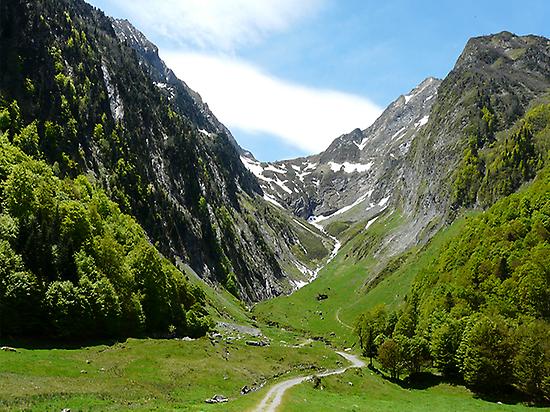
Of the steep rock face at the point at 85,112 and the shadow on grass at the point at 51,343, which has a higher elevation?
the steep rock face at the point at 85,112

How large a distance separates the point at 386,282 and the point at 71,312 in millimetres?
149154

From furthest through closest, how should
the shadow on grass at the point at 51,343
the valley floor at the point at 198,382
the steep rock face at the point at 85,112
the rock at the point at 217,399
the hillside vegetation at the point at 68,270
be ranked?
1. the steep rock face at the point at 85,112
2. the hillside vegetation at the point at 68,270
3. the shadow on grass at the point at 51,343
4. the rock at the point at 217,399
5. the valley floor at the point at 198,382

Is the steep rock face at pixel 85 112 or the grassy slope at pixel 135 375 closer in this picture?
the grassy slope at pixel 135 375

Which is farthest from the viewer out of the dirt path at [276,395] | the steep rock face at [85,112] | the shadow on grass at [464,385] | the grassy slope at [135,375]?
the steep rock face at [85,112]

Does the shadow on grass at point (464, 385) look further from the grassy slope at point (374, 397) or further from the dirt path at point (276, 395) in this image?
the dirt path at point (276, 395)

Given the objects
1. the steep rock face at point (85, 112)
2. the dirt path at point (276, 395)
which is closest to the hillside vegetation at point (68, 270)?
the steep rock face at point (85, 112)

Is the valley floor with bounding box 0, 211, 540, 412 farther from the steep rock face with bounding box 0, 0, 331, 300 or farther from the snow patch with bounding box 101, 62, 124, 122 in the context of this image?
the snow patch with bounding box 101, 62, 124, 122

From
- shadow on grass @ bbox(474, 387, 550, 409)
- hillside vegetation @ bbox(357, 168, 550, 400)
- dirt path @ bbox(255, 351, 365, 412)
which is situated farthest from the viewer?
hillside vegetation @ bbox(357, 168, 550, 400)

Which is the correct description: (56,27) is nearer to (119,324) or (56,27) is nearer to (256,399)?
(119,324)

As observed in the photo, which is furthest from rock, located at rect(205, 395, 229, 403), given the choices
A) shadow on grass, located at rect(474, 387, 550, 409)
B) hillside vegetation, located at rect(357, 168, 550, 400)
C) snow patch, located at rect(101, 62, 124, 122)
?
snow patch, located at rect(101, 62, 124, 122)

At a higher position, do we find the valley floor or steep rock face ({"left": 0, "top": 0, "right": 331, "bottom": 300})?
steep rock face ({"left": 0, "top": 0, "right": 331, "bottom": 300})

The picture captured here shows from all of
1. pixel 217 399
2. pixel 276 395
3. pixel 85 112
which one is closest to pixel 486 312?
pixel 276 395

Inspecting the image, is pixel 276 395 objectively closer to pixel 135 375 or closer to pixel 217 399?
pixel 217 399

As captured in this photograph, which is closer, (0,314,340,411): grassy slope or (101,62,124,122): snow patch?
(0,314,340,411): grassy slope
